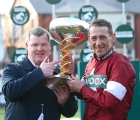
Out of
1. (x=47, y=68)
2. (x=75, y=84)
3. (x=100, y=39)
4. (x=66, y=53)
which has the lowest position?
(x=75, y=84)

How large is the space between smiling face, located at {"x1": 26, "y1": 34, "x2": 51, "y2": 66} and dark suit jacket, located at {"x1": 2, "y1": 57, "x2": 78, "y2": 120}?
105 mm

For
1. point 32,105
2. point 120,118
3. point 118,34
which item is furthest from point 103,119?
point 118,34

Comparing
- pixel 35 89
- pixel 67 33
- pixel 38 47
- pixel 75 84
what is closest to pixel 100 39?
pixel 67 33

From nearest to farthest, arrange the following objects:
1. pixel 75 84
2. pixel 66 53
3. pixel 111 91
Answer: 1. pixel 111 91
2. pixel 75 84
3. pixel 66 53

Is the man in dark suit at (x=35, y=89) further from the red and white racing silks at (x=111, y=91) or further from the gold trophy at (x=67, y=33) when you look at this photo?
the red and white racing silks at (x=111, y=91)

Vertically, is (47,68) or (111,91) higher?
(47,68)

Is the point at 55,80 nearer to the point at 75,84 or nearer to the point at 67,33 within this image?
the point at 75,84

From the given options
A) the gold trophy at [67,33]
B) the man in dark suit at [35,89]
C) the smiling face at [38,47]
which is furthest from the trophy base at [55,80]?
the smiling face at [38,47]

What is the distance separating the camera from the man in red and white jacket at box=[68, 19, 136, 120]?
3.02m

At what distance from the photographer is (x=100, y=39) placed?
3184 mm

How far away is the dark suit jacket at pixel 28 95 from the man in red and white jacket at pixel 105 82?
259mm

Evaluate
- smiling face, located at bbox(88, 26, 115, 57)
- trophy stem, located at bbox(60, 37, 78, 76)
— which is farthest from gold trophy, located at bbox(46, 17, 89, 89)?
smiling face, located at bbox(88, 26, 115, 57)

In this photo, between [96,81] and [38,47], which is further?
[38,47]

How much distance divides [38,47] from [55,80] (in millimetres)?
374
